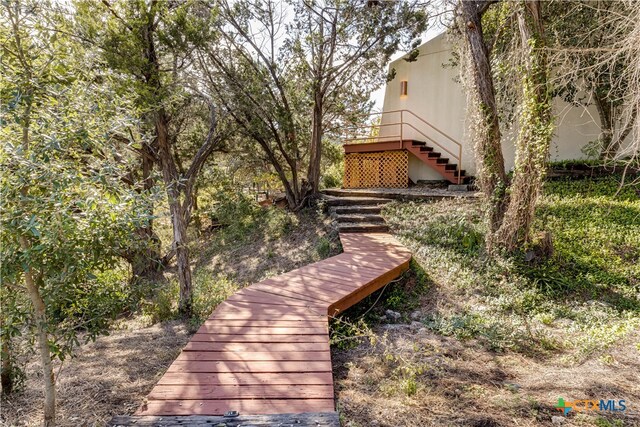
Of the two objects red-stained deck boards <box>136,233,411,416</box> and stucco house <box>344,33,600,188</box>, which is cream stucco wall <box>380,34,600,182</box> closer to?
stucco house <box>344,33,600,188</box>

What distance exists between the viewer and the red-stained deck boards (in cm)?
221

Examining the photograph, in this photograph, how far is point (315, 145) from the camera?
346 inches

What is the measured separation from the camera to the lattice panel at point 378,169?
11023 millimetres

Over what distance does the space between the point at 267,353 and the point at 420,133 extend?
32.5ft

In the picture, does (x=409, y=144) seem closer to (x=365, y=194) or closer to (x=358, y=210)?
(x=365, y=194)

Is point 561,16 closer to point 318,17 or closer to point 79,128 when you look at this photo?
point 318,17

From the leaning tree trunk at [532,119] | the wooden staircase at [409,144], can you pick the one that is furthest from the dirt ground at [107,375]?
the wooden staircase at [409,144]

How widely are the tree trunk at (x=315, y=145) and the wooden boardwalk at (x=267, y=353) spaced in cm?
460

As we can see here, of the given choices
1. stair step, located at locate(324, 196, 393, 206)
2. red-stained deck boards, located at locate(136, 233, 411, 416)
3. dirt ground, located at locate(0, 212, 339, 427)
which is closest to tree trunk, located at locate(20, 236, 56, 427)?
dirt ground, located at locate(0, 212, 339, 427)

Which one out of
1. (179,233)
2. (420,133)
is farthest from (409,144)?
(179,233)

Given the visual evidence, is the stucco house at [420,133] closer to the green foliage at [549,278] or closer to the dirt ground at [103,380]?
the green foliage at [549,278]

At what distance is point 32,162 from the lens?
1.80 metres

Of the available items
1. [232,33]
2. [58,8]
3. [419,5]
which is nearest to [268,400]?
[58,8]

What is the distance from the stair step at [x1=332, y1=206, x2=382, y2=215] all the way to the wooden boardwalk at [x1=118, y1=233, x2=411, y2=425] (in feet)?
10.4
